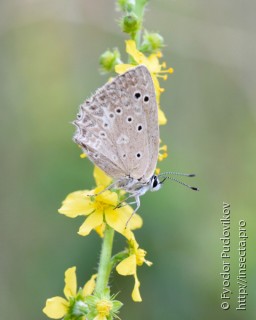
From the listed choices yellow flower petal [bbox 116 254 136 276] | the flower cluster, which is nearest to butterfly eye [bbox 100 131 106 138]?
the flower cluster

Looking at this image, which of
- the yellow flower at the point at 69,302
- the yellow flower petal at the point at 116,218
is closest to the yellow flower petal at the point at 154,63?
the yellow flower petal at the point at 116,218

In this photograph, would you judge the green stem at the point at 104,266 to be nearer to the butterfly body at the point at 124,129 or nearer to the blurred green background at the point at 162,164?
the butterfly body at the point at 124,129

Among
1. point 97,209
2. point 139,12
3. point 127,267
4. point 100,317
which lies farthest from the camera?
point 139,12

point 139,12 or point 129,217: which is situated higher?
point 139,12

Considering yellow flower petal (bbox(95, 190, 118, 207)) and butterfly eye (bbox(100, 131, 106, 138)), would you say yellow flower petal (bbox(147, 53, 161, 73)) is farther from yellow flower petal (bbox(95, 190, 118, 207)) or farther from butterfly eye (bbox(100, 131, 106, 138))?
yellow flower petal (bbox(95, 190, 118, 207))

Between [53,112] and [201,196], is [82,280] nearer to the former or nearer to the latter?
[201,196]

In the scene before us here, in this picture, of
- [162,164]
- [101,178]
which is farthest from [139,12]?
[162,164]

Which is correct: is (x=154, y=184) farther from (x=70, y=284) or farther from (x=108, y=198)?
(x=70, y=284)

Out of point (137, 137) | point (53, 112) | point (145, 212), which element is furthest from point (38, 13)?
point (137, 137)
